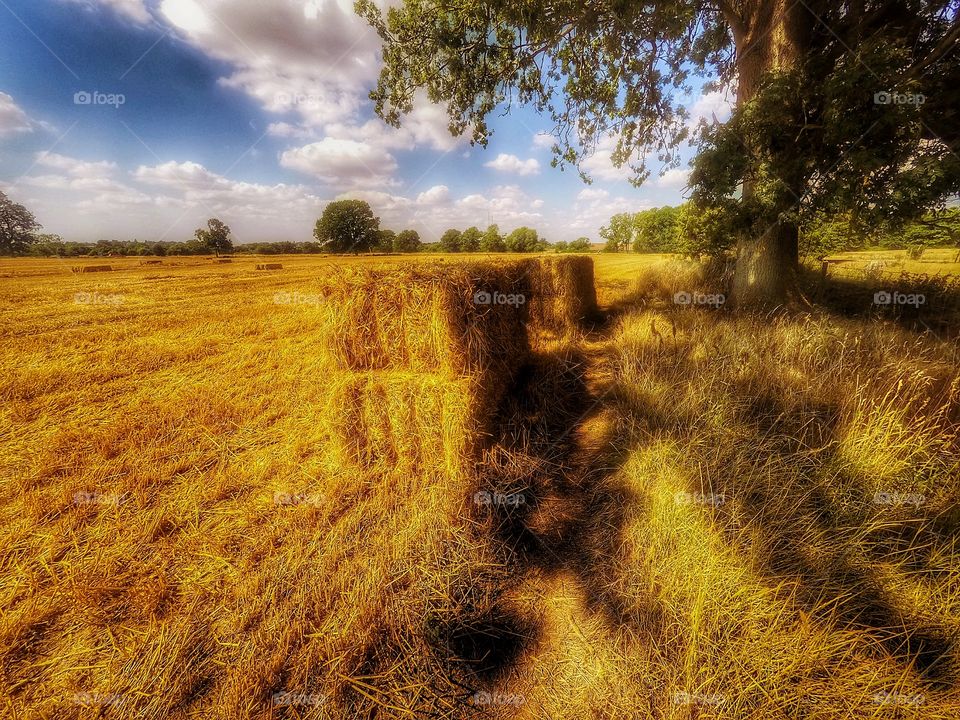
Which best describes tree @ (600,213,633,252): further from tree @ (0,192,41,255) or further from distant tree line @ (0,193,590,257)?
tree @ (0,192,41,255)

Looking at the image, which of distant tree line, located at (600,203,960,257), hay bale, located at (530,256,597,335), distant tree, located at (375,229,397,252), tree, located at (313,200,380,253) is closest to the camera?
distant tree line, located at (600,203,960,257)

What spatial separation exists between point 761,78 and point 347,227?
2062 inches

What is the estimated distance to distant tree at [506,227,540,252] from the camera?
45844 millimetres

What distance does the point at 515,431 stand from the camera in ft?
12.4

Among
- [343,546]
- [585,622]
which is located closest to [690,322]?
[585,622]

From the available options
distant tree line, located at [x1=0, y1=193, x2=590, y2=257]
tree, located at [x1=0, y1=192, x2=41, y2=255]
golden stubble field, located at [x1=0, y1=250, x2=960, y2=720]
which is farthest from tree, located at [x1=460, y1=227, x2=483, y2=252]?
tree, located at [x1=0, y1=192, x2=41, y2=255]

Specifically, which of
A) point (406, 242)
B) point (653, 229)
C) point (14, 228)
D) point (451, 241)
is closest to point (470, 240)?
point (451, 241)

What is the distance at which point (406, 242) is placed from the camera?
197 feet

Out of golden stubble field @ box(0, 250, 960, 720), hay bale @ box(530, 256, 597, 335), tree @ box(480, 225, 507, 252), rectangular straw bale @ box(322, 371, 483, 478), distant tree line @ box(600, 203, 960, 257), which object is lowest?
golden stubble field @ box(0, 250, 960, 720)

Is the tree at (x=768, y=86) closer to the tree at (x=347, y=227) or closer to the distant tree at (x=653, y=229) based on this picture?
the tree at (x=347, y=227)

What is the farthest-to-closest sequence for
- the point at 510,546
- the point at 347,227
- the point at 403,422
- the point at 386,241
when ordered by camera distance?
1. the point at 386,241
2. the point at 347,227
3. the point at 403,422
4. the point at 510,546

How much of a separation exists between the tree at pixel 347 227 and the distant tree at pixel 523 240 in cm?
2144

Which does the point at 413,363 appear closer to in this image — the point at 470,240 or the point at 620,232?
the point at 470,240

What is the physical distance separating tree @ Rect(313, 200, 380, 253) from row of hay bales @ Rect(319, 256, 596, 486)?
51.6 meters
